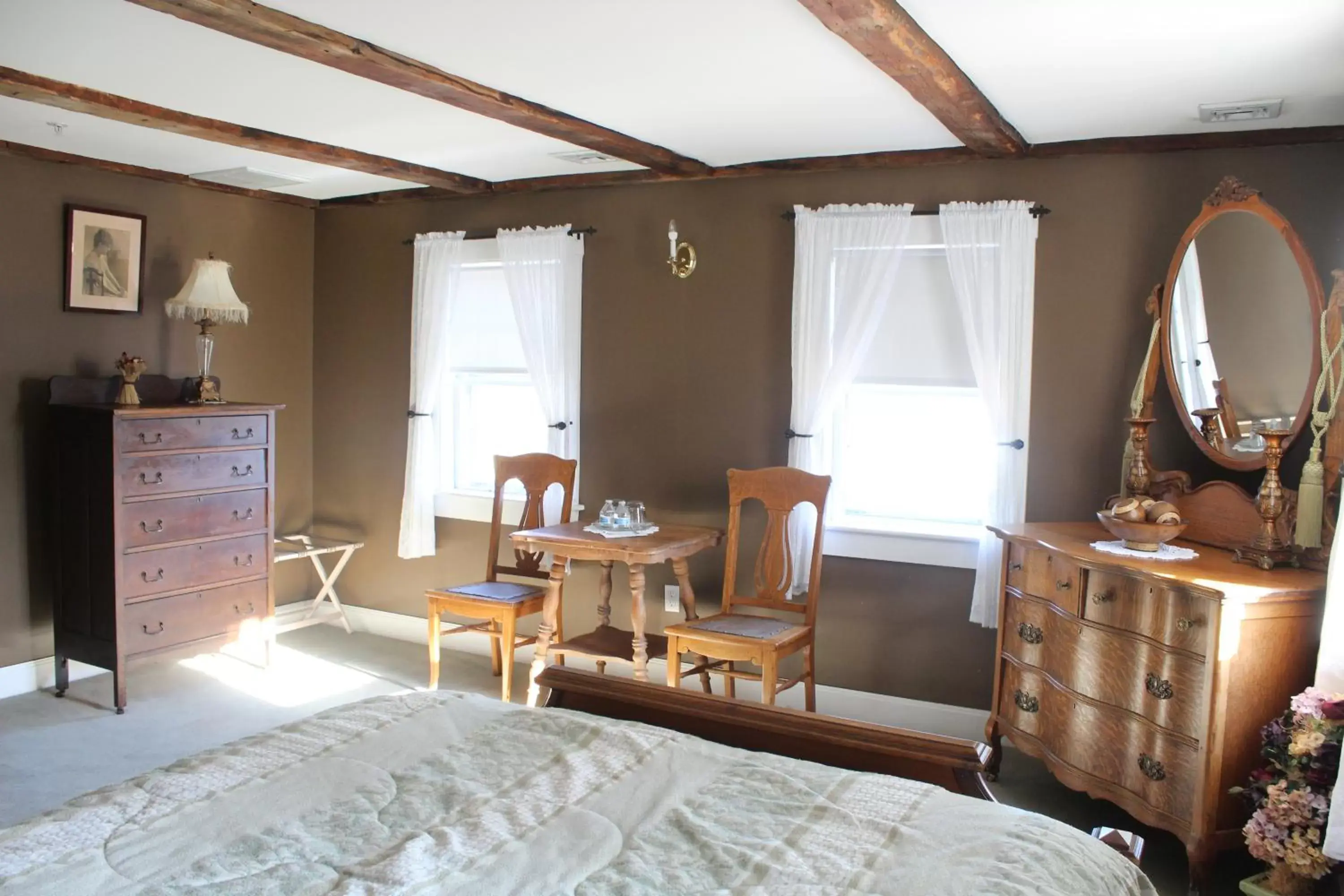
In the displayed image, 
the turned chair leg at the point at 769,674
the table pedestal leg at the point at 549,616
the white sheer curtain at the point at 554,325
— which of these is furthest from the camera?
the white sheer curtain at the point at 554,325

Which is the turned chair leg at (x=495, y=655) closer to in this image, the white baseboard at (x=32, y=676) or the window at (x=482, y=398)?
the window at (x=482, y=398)

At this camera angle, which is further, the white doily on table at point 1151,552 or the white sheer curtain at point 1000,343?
the white sheer curtain at point 1000,343

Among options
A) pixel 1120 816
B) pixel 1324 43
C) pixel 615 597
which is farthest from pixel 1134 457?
pixel 615 597

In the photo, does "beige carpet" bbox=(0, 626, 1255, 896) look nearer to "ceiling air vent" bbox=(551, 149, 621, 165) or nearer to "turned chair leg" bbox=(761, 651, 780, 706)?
"turned chair leg" bbox=(761, 651, 780, 706)

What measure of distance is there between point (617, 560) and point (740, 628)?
565 mm

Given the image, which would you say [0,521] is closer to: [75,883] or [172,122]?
[172,122]

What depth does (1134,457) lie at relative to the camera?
3592 millimetres

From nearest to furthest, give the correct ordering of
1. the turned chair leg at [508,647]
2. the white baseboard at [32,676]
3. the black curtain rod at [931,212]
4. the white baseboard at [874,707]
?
the black curtain rod at [931,212]
the white baseboard at [874,707]
the turned chair leg at [508,647]
the white baseboard at [32,676]

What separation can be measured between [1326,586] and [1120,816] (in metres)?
1.15

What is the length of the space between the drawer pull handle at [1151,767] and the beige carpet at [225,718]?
0.34 meters

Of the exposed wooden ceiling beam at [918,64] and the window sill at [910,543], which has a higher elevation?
the exposed wooden ceiling beam at [918,64]

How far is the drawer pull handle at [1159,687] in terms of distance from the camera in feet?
9.41

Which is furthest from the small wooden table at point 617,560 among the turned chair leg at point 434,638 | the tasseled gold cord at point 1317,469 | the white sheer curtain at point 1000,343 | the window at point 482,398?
the tasseled gold cord at point 1317,469

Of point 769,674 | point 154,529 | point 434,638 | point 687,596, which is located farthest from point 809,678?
point 154,529
